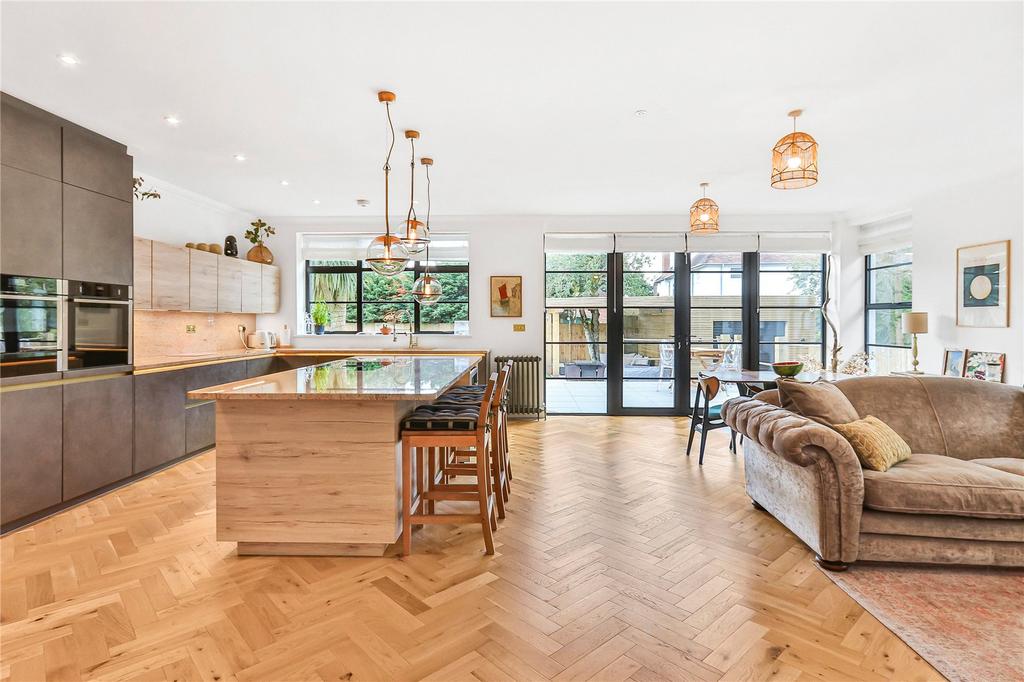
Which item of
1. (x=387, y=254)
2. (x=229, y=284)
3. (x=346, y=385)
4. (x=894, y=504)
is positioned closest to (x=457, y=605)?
(x=346, y=385)

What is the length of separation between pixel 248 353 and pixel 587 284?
4.28m

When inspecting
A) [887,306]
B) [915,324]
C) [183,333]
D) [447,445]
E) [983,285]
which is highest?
[983,285]

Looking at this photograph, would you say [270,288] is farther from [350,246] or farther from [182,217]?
[182,217]

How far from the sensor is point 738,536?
2.94 metres

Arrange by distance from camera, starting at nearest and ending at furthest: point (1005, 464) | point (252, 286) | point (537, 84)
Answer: point (1005, 464) → point (537, 84) → point (252, 286)

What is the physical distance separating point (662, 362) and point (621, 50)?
4.73 metres

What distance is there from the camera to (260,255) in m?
6.19

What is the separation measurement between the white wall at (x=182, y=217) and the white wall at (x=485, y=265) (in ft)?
2.04

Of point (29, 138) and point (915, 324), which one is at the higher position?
point (29, 138)

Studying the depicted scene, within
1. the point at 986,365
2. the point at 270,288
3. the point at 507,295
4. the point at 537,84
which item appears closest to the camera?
the point at 537,84

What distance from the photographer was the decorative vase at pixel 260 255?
20.1ft

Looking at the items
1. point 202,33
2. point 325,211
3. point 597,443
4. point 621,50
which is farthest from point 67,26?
point 597,443

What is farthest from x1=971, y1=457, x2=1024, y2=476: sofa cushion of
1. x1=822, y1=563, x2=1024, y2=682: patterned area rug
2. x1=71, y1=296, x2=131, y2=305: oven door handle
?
x1=71, y1=296, x2=131, y2=305: oven door handle

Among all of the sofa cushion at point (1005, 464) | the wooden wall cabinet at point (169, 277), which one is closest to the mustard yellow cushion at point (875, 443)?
the sofa cushion at point (1005, 464)
